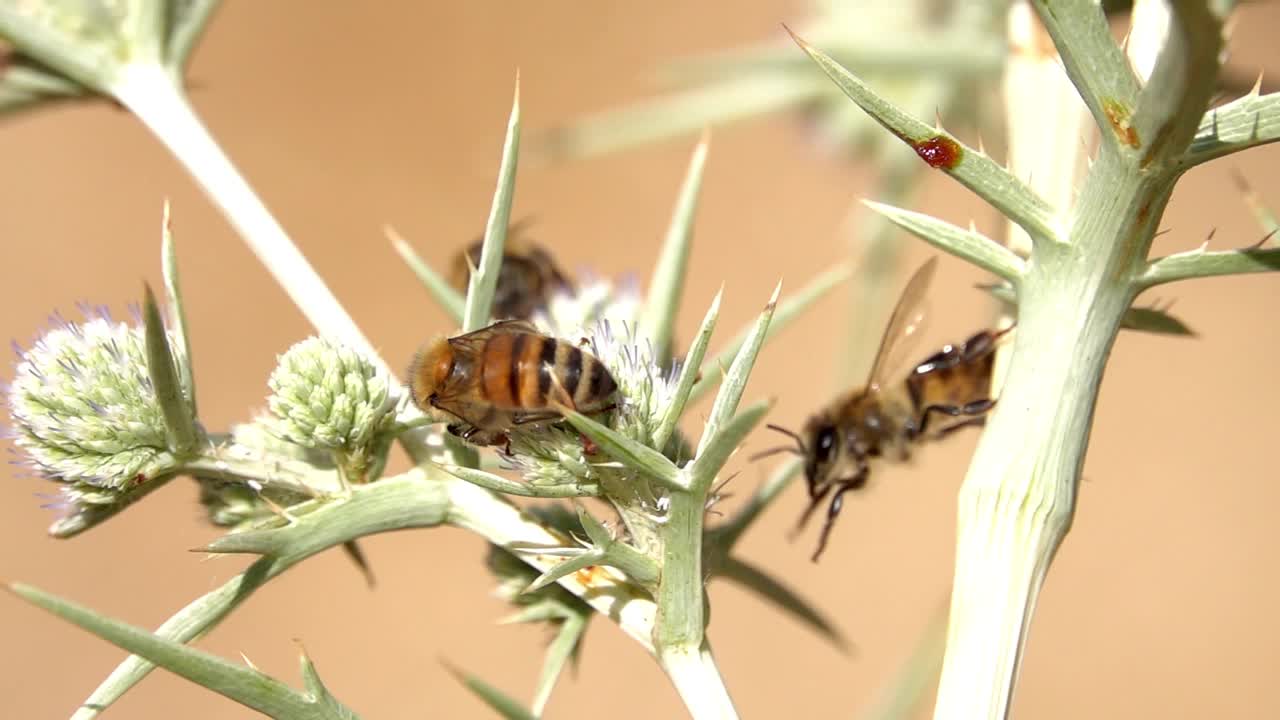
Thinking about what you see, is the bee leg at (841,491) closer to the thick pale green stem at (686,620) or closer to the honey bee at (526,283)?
the honey bee at (526,283)

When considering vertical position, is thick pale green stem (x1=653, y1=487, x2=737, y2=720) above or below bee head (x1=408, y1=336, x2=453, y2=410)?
below

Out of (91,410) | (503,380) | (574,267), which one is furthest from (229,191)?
→ (574,267)

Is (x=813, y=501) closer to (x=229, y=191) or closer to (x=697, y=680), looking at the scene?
(x=697, y=680)

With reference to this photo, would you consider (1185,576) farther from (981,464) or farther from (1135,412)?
(981,464)

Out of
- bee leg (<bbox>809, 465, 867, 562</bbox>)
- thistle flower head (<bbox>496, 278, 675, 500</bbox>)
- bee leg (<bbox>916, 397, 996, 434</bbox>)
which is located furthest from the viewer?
bee leg (<bbox>809, 465, 867, 562</bbox>)

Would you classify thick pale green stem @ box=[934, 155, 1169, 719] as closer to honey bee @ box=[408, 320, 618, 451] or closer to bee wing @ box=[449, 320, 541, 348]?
honey bee @ box=[408, 320, 618, 451]

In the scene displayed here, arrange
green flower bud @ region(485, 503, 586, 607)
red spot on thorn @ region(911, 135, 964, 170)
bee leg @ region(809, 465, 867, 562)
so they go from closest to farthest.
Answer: red spot on thorn @ region(911, 135, 964, 170)
green flower bud @ region(485, 503, 586, 607)
bee leg @ region(809, 465, 867, 562)

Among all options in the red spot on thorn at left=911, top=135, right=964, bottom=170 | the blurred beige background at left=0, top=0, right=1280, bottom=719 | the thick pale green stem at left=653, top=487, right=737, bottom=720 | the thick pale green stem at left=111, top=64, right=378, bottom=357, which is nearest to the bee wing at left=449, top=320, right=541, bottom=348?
the thick pale green stem at left=111, top=64, right=378, bottom=357
